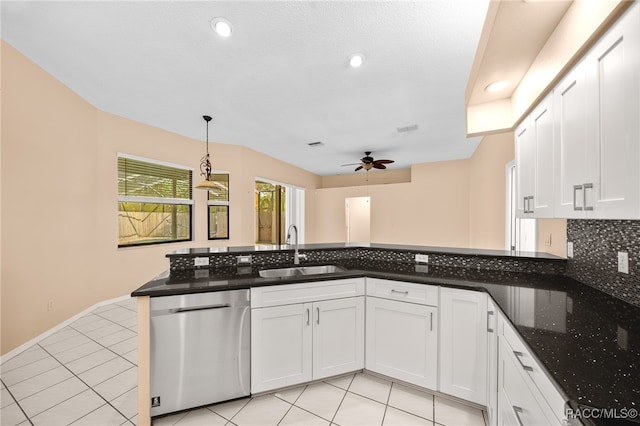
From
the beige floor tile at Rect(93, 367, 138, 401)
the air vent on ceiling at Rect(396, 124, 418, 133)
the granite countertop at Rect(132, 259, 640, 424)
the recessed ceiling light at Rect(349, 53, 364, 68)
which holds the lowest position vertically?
the beige floor tile at Rect(93, 367, 138, 401)

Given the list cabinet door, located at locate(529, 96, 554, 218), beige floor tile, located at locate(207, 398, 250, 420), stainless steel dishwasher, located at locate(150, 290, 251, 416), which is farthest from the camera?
beige floor tile, located at locate(207, 398, 250, 420)

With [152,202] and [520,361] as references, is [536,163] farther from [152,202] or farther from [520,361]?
[152,202]

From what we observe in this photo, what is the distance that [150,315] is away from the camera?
165 centimetres

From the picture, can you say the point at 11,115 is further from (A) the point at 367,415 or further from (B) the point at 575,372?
(B) the point at 575,372

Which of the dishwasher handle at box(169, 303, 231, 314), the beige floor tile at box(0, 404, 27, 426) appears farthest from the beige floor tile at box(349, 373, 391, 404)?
the beige floor tile at box(0, 404, 27, 426)

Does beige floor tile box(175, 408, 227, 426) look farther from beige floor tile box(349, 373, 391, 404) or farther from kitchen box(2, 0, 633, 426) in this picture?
kitchen box(2, 0, 633, 426)

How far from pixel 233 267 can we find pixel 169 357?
2.74ft

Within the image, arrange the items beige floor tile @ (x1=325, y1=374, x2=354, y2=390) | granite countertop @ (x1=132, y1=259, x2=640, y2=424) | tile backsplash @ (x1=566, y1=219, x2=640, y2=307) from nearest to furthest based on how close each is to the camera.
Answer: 1. granite countertop @ (x1=132, y1=259, x2=640, y2=424)
2. tile backsplash @ (x1=566, y1=219, x2=640, y2=307)
3. beige floor tile @ (x1=325, y1=374, x2=354, y2=390)

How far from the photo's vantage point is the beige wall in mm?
2541

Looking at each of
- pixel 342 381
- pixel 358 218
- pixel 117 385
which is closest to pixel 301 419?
pixel 342 381

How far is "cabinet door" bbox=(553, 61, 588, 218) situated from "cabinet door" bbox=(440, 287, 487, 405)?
74 cm

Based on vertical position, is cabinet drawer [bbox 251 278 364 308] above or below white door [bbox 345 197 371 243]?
below

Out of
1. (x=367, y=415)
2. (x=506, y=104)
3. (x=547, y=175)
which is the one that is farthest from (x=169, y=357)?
(x=506, y=104)

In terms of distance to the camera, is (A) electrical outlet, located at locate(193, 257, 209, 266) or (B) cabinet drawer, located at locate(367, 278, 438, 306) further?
(A) electrical outlet, located at locate(193, 257, 209, 266)
